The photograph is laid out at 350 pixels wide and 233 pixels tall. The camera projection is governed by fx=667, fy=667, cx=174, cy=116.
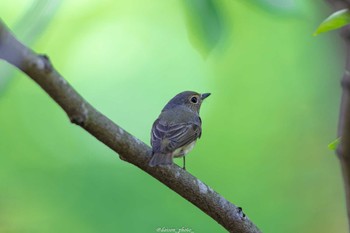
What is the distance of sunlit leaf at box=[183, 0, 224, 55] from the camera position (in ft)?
6.02

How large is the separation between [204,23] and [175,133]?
245 cm

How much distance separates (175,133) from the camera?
4.28 metres

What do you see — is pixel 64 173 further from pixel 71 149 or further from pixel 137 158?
pixel 137 158

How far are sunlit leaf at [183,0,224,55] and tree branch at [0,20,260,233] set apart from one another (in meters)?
0.42

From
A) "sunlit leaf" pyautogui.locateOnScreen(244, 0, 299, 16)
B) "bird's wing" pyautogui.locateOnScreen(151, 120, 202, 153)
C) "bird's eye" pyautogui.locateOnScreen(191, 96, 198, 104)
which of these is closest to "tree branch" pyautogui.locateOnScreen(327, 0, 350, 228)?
"sunlit leaf" pyautogui.locateOnScreen(244, 0, 299, 16)

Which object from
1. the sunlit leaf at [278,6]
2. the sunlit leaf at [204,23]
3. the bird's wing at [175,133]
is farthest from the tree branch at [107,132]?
the bird's wing at [175,133]

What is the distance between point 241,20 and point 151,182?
1980 mm

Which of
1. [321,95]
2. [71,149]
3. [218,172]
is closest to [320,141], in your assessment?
A: [321,95]

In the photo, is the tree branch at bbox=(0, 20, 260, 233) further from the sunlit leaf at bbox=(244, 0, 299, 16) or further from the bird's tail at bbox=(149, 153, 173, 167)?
the sunlit leaf at bbox=(244, 0, 299, 16)

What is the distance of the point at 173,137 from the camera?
4.18 m

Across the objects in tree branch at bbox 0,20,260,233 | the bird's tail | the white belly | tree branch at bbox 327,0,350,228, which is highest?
the white belly

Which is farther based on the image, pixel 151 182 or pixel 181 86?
pixel 181 86

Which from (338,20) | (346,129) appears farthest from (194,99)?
(346,129)

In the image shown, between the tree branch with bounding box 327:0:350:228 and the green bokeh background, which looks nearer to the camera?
the tree branch with bounding box 327:0:350:228
